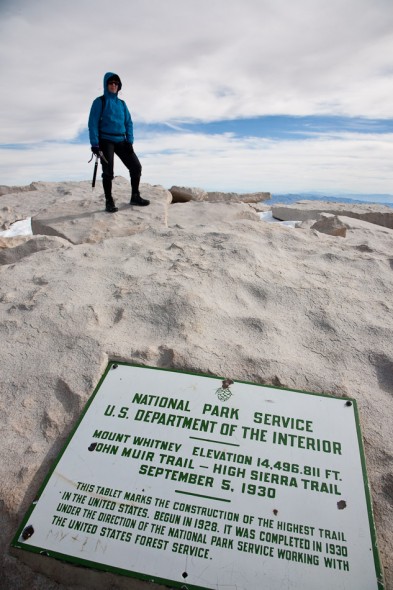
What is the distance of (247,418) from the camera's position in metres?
1.76

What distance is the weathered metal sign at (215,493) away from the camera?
1395 mm

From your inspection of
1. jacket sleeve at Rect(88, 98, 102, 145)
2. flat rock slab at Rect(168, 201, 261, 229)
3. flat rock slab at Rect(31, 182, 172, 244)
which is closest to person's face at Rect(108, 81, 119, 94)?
jacket sleeve at Rect(88, 98, 102, 145)

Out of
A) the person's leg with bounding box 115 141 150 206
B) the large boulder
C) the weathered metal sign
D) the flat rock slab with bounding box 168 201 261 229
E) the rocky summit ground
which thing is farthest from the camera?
the large boulder

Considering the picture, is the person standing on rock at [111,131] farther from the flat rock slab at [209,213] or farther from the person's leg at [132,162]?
the flat rock slab at [209,213]

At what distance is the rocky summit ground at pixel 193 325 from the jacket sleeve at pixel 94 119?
5.85 feet

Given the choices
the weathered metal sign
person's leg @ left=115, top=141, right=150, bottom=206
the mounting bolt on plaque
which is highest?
person's leg @ left=115, top=141, right=150, bottom=206

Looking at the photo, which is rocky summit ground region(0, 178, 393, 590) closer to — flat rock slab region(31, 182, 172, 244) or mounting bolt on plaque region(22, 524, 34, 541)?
mounting bolt on plaque region(22, 524, 34, 541)

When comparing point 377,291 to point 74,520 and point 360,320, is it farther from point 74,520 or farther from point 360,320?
point 74,520

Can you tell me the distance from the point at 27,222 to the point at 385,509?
7637 mm

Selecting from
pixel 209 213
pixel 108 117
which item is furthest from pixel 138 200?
pixel 108 117

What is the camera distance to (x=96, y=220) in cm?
498

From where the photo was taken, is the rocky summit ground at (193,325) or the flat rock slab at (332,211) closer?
the rocky summit ground at (193,325)

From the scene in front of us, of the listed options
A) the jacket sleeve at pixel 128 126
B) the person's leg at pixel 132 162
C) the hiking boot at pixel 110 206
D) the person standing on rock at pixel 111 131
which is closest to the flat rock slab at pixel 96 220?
the hiking boot at pixel 110 206

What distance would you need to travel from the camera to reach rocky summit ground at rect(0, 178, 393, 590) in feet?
6.04
